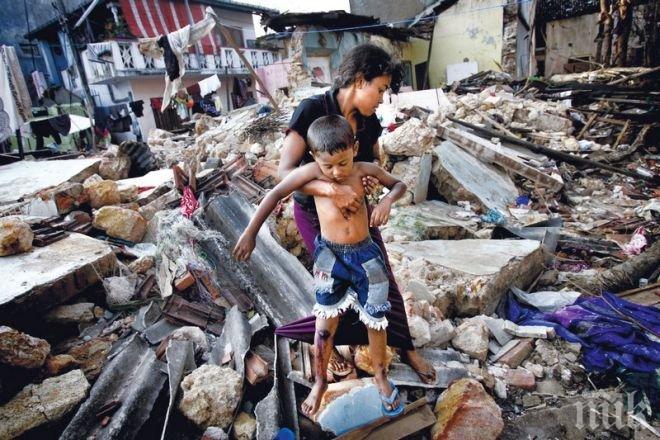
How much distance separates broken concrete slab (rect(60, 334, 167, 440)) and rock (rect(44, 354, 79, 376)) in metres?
0.22

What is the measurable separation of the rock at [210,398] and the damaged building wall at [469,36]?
17.2 metres

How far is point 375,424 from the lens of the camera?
188cm

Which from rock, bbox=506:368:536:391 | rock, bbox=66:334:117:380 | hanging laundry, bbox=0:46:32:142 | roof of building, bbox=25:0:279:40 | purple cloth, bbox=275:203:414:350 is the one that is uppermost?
roof of building, bbox=25:0:279:40

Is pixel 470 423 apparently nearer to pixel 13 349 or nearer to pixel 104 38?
pixel 13 349

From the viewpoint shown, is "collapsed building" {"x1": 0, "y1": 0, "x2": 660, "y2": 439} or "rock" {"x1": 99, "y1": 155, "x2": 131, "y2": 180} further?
"rock" {"x1": 99, "y1": 155, "x2": 131, "y2": 180}

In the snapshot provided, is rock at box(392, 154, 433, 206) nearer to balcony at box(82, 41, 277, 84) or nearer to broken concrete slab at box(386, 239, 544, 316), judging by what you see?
broken concrete slab at box(386, 239, 544, 316)

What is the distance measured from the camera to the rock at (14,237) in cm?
322

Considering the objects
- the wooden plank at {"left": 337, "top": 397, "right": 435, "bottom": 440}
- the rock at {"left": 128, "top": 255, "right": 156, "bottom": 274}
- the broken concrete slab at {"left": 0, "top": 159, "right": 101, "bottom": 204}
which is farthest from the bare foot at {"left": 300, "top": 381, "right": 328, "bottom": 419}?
the broken concrete slab at {"left": 0, "top": 159, "right": 101, "bottom": 204}

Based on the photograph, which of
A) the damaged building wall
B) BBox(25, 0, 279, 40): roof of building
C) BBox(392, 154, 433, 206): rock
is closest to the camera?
Result: BBox(392, 154, 433, 206): rock

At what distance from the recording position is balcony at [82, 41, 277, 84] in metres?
14.8

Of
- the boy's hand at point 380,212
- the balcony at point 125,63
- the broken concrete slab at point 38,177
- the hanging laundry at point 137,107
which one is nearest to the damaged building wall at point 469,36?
the balcony at point 125,63

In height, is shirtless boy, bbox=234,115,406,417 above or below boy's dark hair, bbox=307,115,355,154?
Answer: below

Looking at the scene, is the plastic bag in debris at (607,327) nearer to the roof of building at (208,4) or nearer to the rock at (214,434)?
the rock at (214,434)

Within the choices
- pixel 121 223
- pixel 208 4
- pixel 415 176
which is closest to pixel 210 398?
pixel 121 223
